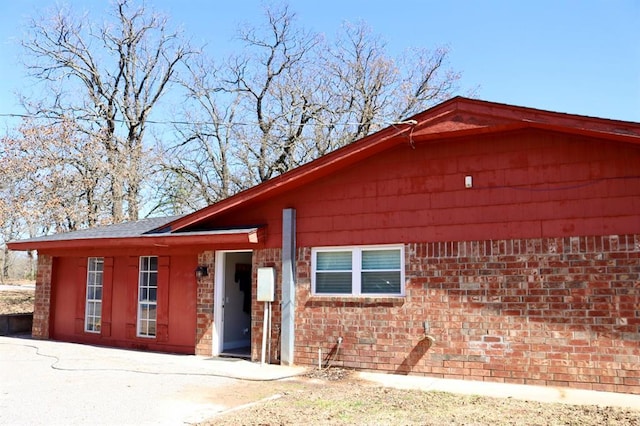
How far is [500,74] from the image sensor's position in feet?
52.4

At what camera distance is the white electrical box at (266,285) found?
1048 centimetres

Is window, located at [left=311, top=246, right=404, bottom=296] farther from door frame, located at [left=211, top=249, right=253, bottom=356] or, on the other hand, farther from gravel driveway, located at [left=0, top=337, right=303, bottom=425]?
door frame, located at [left=211, top=249, right=253, bottom=356]

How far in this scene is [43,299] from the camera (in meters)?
14.3

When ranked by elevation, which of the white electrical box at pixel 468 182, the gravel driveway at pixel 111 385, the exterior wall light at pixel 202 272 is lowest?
the gravel driveway at pixel 111 385

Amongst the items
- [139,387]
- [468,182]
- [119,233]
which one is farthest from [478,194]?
[119,233]

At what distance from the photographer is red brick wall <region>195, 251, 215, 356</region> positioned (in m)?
11.4

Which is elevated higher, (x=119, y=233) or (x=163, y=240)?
(x=119, y=233)

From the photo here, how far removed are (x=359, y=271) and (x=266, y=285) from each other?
183cm

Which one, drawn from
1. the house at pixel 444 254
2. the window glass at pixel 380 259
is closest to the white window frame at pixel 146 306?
the house at pixel 444 254

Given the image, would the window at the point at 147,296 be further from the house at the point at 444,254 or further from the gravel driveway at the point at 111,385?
the gravel driveway at the point at 111,385

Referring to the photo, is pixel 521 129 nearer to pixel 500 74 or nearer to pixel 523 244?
pixel 523 244

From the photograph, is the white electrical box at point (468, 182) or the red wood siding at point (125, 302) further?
the red wood siding at point (125, 302)

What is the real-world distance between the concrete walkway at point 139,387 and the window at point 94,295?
5.85 ft

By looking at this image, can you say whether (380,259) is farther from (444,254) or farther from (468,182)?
(468,182)
